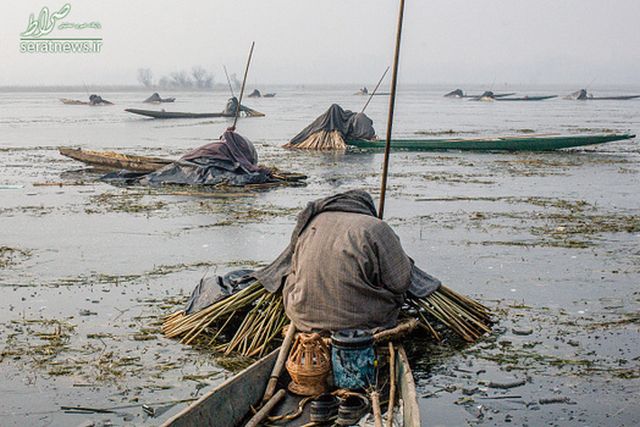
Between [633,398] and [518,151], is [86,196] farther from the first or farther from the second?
[518,151]

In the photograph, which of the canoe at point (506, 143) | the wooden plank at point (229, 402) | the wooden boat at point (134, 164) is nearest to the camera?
the wooden plank at point (229, 402)

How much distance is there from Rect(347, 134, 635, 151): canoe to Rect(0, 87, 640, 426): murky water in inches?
126

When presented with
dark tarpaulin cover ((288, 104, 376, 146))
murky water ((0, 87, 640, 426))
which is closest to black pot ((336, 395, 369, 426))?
murky water ((0, 87, 640, 426))

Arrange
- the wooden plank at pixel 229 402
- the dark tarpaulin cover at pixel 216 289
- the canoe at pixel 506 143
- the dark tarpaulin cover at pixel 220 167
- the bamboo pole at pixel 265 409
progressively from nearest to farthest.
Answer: the wooden plank at pixel 229 402
the bamboo pole at pixel 265 409
the dark tarpaulin cover at pixel 216 289
the dark tarpaulin cover at pixel 220 167
the canoe at pixel 506 143

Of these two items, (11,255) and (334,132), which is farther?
(334,132)

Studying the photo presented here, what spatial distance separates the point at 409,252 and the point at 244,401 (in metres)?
Answer: 5.73

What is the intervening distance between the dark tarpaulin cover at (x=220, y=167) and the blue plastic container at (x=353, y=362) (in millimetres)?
10960

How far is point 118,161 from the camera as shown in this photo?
729 inches

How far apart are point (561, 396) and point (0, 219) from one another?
34.0ft

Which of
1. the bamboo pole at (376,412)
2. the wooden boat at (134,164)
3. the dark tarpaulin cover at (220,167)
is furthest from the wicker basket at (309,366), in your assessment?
the dark tarpaulin cover at (220,167)

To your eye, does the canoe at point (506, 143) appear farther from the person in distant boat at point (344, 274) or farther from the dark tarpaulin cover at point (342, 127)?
the person in distant boat at point (344, 274)

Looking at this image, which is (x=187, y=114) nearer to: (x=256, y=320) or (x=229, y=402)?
(x=256, y=320)

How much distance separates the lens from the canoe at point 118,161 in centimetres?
1798

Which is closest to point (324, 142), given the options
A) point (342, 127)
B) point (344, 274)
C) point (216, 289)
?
point (342, 127)
